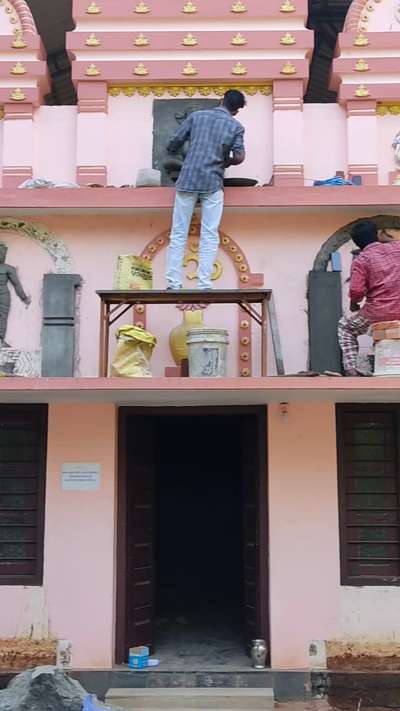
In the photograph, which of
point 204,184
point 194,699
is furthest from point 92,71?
point 194,699

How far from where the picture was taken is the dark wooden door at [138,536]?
7.21 metres

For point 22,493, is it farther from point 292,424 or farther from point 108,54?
point 108,54

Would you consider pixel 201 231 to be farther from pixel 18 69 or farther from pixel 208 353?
pixel 18 69

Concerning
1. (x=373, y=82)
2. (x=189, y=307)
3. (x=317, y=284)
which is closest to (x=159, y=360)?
(x=189, y=307)

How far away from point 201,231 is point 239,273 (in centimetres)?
58

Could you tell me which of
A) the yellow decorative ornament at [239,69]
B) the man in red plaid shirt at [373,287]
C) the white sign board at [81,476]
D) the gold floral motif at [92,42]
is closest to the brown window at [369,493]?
the man in red plaid shirt at [373,287]

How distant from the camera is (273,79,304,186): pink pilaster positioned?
784 centimetres

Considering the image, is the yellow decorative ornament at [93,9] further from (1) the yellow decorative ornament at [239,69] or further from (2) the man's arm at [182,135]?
(2) the man's arm at [182,135]

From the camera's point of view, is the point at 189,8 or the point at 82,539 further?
the point at 189,8

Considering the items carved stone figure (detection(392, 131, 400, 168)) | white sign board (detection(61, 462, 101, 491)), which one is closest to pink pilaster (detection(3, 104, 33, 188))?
white sign board (detection(61, 462, 101, 491))

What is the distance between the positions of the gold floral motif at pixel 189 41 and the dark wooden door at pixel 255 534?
3.65m

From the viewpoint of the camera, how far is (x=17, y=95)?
8078 millimetres

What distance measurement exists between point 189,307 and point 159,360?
0.54m

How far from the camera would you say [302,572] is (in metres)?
7.08
